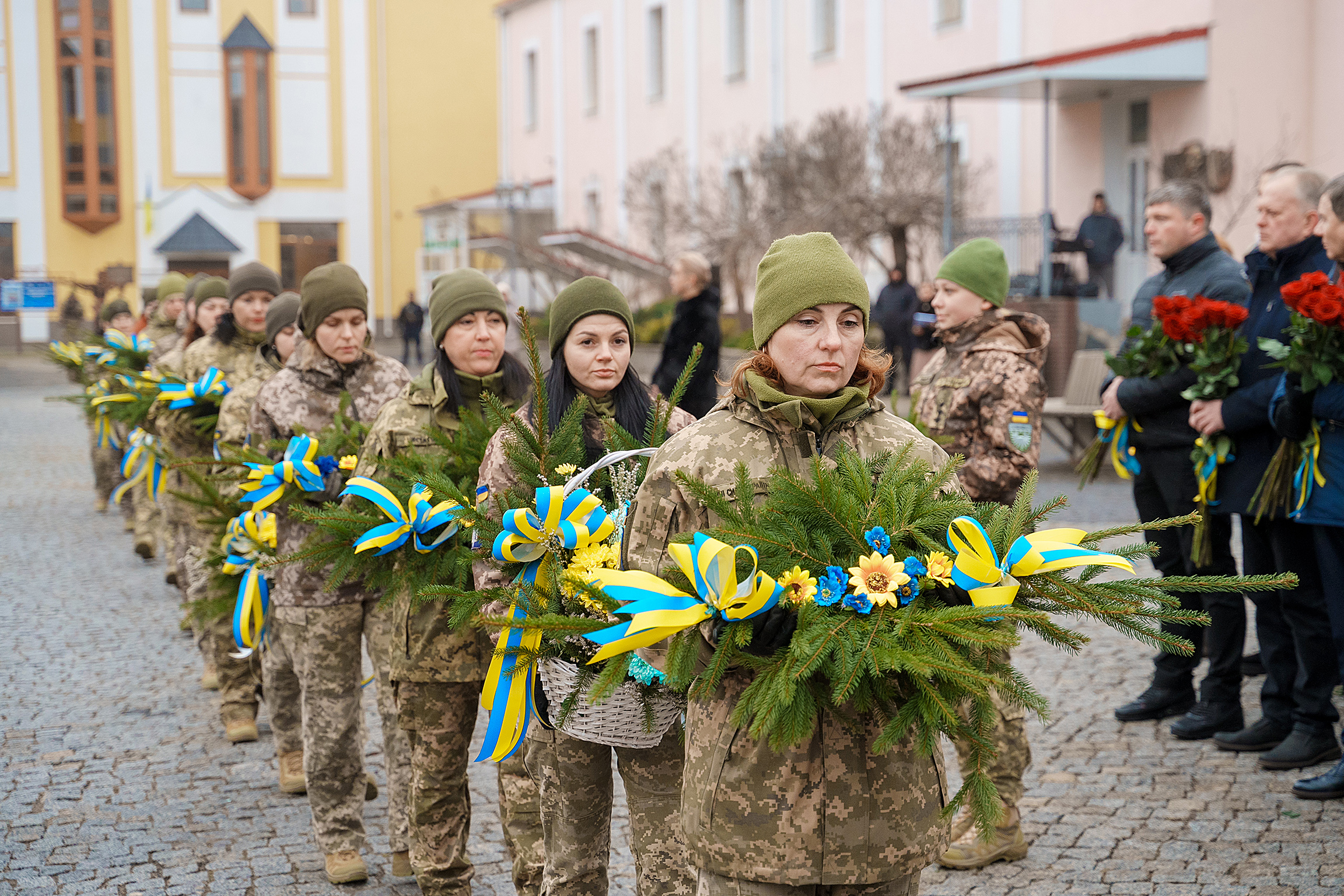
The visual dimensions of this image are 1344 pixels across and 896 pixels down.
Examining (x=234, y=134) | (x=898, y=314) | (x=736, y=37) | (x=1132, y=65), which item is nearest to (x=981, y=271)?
(x=1132, y=65)

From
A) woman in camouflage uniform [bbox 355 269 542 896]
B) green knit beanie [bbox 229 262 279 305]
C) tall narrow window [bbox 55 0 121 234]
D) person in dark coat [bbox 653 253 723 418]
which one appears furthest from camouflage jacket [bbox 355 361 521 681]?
tall narrow window [bbox 55 0 121 234]

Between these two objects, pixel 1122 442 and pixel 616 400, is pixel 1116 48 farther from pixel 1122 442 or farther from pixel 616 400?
pixel 616 400

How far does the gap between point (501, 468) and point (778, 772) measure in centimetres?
129

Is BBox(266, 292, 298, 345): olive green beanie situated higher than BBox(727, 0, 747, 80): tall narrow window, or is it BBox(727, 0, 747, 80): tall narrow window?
BBox(727, 0, 747, 80): tall narrow window

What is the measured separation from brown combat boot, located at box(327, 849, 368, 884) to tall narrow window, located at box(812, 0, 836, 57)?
78.5 ft

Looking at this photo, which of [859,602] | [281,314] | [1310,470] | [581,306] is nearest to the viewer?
[859,602]

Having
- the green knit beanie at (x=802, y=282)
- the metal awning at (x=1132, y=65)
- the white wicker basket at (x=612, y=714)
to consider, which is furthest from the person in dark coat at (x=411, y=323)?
the green knit beanie at (x=802, y=282)

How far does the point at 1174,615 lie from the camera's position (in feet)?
8.44

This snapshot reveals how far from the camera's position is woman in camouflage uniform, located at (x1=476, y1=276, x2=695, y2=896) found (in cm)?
360

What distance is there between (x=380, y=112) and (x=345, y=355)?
44.8 meters

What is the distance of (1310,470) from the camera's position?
5418 mm

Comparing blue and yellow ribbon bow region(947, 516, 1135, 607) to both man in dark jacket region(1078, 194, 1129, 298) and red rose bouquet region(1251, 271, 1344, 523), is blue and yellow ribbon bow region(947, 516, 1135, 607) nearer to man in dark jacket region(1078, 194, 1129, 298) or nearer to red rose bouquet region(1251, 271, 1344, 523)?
red rose bouquet region(1251, 271, 1344, 523)

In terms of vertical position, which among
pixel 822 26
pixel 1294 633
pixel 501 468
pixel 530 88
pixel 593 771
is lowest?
pixel 1294 633

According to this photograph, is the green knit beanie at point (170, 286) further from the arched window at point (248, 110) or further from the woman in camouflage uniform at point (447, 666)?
the arched window at point (248, 110)
